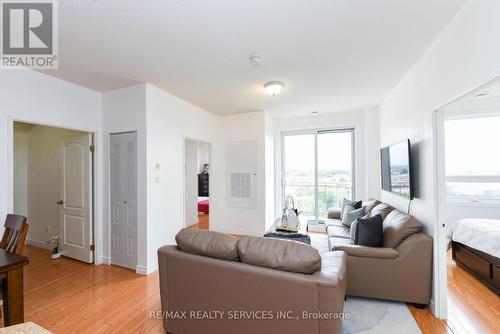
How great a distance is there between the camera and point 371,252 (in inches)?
86.7

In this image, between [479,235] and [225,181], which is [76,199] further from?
[479,235]

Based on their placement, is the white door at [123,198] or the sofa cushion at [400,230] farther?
the white door at [123,198]

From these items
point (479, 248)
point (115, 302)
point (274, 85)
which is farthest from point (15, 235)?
point (479, 248)

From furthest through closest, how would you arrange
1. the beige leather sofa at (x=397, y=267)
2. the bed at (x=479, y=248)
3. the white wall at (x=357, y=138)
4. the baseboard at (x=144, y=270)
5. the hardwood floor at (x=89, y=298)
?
the white wall at (x=357, y=138)
the baseboard at (x=144, y=270)
the bed at (x=479, y=248)
the beige leather sofa at (x=397, y=267)
the hardwood floor at (x=89, y=298)

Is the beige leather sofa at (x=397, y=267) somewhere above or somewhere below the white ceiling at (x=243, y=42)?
below

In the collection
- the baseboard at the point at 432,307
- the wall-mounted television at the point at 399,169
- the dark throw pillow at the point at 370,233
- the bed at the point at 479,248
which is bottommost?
the baseboard at the point at 432,307

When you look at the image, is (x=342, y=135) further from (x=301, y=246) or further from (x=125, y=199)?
(x=125, y=199)

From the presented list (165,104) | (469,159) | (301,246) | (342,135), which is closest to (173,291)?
(301,246)

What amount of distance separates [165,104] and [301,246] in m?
2.93

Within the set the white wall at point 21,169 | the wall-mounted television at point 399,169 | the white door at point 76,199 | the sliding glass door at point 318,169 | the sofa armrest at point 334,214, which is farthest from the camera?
the sliding glass door at point 318,169

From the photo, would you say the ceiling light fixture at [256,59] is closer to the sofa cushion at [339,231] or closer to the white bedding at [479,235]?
the sofa cushion at [339,231]

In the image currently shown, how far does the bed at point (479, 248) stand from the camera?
7.70 feet

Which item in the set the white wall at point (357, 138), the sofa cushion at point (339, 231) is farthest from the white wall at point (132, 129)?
the white wall at point (357, 138)

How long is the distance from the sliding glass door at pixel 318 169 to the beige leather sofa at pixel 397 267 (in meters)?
2.70
